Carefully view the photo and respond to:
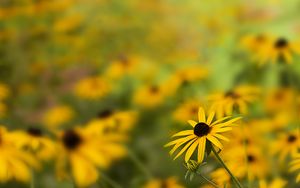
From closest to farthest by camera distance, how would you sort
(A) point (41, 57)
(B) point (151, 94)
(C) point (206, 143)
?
(C) point (206, 143) < (B) point (151, 94) < (A) point (41, 57)

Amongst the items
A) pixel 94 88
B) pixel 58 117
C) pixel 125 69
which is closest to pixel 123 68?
pixel 125 69

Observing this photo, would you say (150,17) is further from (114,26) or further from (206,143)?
(206,143)

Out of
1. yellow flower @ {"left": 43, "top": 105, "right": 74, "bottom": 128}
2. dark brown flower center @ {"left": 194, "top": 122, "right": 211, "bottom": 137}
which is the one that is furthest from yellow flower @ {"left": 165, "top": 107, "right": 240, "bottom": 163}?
yellow flower @ {"left": 43, "top": 105, "right": 74, "bottom": 128}

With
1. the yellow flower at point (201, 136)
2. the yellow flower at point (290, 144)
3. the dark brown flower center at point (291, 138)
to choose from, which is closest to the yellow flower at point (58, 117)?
the yellow flower at point (290, 144)

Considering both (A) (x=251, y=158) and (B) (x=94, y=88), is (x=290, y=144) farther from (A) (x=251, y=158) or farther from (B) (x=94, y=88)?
(B) (x=94, y=88)

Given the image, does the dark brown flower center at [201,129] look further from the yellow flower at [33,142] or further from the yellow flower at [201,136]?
the yellow flower at [33,142]

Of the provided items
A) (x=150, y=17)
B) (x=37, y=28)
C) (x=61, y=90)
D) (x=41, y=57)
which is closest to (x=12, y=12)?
(x=37, y=28)
